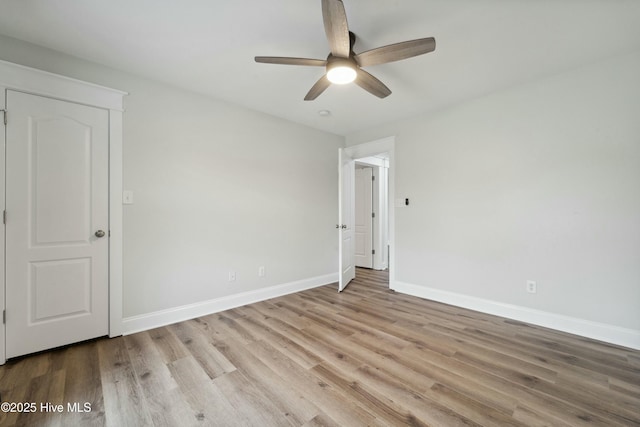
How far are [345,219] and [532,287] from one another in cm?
235

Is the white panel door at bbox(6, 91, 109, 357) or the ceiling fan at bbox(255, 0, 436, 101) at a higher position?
the ceiling fan at bbox(255, 0, 436, 101)

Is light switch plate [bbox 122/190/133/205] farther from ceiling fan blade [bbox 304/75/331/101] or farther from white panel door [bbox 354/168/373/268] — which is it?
white panel door [bbox 354/168/373/268]

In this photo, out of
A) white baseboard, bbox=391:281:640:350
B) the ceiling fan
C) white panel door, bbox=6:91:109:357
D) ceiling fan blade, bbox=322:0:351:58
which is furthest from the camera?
white baseboard, bbox=391:281:640:350

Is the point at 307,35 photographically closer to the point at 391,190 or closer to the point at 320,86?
the point at 320,86

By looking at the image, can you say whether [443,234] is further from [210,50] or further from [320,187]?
[210,50]

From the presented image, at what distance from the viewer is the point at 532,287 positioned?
2678 millimetres

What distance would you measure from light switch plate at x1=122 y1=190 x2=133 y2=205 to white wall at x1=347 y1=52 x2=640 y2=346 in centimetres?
335

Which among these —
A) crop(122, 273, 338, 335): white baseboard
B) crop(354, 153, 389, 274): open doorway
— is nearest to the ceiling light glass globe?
crop(122, 273, 338, 335): white baseboard

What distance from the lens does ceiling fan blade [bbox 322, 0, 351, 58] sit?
1.34 m

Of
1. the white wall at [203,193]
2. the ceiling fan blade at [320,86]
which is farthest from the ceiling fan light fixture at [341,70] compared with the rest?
the white wall at [203,193]

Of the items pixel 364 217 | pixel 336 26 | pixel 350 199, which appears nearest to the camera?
pixel 336 26

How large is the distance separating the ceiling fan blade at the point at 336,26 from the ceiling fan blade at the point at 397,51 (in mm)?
168

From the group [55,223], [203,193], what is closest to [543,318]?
[203,193]

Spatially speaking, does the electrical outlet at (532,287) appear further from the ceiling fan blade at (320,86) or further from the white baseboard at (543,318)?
the ceiling fan blade at (320,86)
